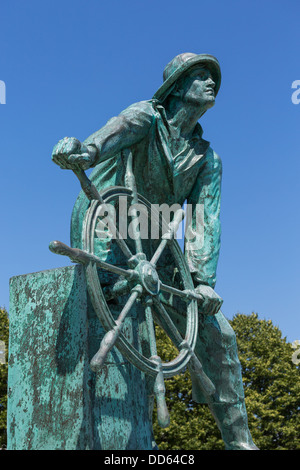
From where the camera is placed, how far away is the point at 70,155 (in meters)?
3.20

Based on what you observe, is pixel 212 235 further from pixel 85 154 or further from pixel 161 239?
pixel 85 154

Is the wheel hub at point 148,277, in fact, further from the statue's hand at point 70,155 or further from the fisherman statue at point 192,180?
the statue's hand at point 70,155

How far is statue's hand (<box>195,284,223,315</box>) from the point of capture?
398 cm

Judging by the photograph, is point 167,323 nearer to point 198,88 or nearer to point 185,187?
point 185,187

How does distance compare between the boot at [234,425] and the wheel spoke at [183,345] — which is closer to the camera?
the wheel spoke at [183,345]

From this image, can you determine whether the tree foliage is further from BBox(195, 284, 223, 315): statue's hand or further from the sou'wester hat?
the sou'wester hat

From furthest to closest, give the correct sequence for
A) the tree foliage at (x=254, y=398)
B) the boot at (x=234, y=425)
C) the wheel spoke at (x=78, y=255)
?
the tree foliage at (x=254, y=398), the boot at (x=234, y=425), the wheel spoke at (x=78, y=255)

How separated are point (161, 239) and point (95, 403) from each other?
3.98 feet

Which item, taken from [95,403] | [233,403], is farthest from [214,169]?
[95,403]

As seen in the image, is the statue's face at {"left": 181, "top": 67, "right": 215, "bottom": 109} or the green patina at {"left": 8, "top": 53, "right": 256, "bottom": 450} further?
the statue's face at {"left": 181, "top": 67, "right": 215, "bottom": 109}

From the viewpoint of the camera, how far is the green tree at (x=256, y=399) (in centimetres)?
1479

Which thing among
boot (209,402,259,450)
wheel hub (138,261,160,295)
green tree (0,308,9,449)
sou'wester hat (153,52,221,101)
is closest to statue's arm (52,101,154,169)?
sou'wester hat (153,52,221,101)

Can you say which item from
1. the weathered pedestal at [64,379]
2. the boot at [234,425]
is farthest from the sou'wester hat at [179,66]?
the boot at [234,425]

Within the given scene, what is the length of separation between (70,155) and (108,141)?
1.71 feet
